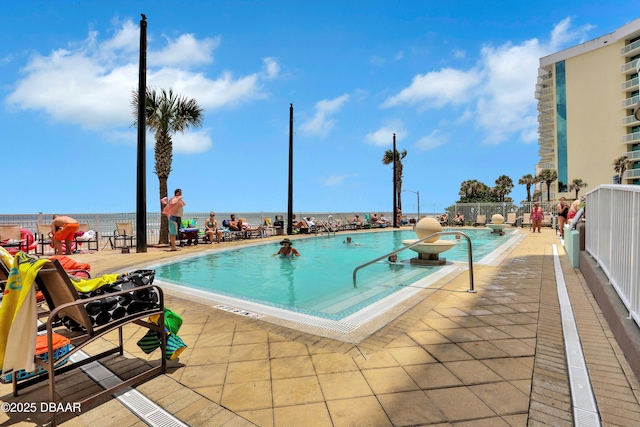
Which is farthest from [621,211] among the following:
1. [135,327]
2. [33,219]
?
[33,219]

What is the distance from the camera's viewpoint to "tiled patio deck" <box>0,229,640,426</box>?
5.97 feet

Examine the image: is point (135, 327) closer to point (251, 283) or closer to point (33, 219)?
point (251, 283)

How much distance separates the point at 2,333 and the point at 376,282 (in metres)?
5.47

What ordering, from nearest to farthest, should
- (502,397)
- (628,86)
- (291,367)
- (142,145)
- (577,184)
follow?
1. (502,397)
2. (291,367)
3. (142,145)
4. (628,86)
5. (577,184)

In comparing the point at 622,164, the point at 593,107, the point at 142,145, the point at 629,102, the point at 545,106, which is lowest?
the point at 142,145

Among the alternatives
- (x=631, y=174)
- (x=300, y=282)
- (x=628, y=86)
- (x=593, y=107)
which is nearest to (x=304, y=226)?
(x=300, y=282)

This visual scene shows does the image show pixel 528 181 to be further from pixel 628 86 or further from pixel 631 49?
pixel 631 49

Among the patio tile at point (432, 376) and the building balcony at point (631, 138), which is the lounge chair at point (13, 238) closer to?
the patio tile at point (432, 376)

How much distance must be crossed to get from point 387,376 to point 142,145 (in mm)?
9888

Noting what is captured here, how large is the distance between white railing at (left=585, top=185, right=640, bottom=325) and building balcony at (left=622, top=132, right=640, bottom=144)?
47683mm

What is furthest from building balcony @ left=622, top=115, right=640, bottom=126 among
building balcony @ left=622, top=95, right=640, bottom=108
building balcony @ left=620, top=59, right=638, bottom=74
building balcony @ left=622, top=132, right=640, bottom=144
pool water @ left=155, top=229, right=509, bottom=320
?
pool water @ left=155, top=229, right=509, bottom=320

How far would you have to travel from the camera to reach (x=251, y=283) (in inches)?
263

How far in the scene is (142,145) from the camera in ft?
31.6

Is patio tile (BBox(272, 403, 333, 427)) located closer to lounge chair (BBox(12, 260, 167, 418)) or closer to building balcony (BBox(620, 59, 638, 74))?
lounge chair (BBox(12, 260, 167, 418))
